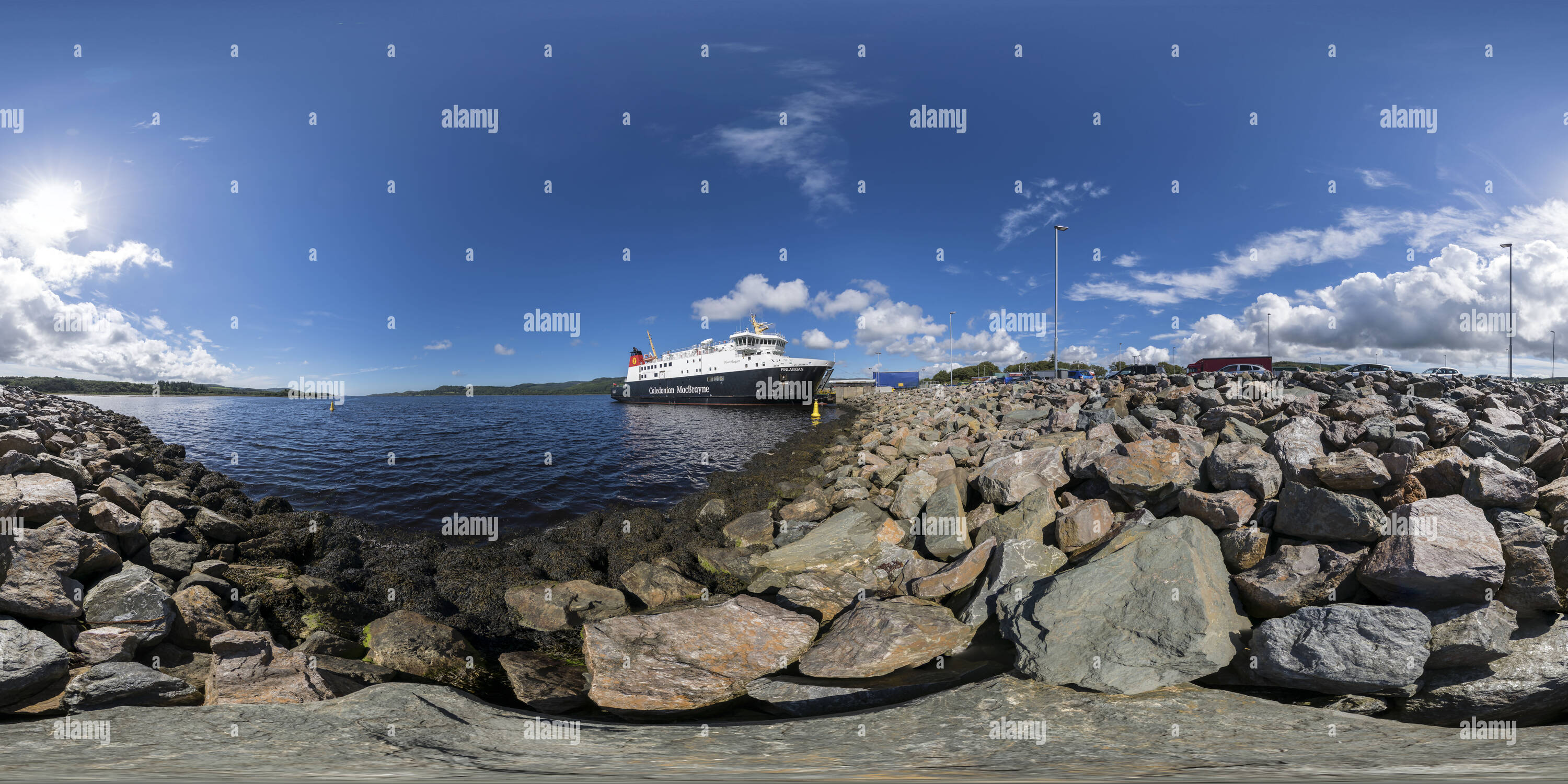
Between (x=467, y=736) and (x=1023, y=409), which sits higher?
(x=1023, y=409)

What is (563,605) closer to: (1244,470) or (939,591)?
(939,591)

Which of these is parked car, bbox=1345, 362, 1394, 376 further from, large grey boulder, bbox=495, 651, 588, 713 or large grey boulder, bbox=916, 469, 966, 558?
large grey boulder, bbox=495, 651, 588, 713

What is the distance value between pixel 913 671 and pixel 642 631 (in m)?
2.98

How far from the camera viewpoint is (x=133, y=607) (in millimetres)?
5121

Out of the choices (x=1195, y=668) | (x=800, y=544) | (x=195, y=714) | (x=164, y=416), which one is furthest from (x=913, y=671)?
(x=164, y=416)

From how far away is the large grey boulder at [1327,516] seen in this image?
477 cm

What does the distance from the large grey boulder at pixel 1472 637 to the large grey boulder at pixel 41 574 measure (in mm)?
12044

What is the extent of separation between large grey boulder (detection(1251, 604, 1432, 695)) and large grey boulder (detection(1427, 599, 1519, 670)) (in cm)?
10

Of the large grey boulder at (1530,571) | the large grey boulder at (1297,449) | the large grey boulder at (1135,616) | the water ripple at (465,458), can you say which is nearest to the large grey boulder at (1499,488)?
the large grey boulder at (1530,571)

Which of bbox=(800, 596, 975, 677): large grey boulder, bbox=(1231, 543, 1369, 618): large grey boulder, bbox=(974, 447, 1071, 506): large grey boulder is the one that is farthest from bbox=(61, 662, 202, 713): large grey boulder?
bbox=(1231, 543, 1369, 618): large grey boulder

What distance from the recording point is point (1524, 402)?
9.32 metres

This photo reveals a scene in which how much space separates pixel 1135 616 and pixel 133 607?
981 centimetres

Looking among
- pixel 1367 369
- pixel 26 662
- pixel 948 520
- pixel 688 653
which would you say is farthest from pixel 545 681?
pixel 1367 369

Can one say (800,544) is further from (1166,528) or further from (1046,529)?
(1166,528)
